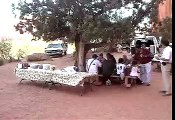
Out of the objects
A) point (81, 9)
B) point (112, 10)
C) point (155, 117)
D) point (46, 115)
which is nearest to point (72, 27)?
point (81, 9)

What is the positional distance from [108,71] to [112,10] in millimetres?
1849

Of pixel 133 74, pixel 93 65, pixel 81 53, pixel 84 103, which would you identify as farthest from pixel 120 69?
pixel 84 103

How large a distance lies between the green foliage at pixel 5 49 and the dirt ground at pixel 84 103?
11.8 metres

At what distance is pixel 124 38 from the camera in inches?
416

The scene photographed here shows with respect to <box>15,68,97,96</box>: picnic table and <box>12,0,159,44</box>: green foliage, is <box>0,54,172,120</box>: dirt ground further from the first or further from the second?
<box>12,0,159,44</box>: green foliage

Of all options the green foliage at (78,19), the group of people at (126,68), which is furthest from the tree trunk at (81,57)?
the group of people at (126,68)

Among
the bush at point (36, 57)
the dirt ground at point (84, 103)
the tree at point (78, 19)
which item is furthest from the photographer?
the bush at point (36, 57)

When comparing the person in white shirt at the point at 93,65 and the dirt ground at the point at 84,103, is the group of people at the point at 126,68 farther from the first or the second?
the dirt ground at the point at 84,103

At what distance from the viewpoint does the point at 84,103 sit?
881 cm

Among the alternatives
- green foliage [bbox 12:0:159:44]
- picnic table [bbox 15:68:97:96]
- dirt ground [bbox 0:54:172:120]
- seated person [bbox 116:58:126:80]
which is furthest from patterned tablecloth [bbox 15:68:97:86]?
green foliage [bbox 12:0:159:44]

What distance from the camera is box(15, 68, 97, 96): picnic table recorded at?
32.5ft

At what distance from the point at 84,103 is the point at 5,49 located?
51.5 feet

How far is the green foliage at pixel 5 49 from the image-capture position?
75.0 ft

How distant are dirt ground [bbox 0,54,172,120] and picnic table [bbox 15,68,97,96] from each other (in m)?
0.26
